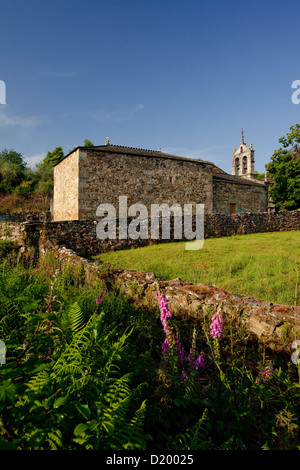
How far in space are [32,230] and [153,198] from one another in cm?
1141

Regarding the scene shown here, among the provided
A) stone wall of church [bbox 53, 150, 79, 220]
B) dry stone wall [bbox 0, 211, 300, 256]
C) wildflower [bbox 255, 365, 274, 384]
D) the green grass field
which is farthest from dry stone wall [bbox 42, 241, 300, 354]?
stone wall of church [bbox 53, 150, 79, 220]

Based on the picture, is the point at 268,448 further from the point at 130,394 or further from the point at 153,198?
the point at 153,198

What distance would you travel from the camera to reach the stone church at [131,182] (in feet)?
57.6

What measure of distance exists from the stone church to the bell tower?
561cm

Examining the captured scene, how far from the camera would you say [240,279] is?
239 inches

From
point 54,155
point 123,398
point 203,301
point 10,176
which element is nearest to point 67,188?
point 10,176

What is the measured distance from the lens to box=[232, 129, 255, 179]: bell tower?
28312mm

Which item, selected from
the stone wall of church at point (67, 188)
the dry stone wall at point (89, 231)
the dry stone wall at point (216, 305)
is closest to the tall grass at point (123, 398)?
the dry stone wall at point (216, 305)

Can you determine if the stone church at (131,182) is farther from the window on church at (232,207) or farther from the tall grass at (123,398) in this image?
the tall grass at (123,398)

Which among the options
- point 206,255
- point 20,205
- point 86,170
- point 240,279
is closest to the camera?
point 240,279

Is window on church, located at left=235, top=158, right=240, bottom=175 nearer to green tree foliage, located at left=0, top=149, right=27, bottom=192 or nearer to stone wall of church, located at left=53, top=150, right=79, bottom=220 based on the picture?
stone wall of church, located at left=53, top=150, right=79, bottom=220

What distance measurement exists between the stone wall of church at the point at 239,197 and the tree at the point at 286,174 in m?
4.77

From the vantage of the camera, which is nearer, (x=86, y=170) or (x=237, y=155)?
(x=86, y=170)
